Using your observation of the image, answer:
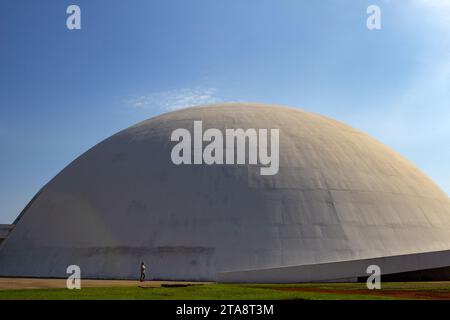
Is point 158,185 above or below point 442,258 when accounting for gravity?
above

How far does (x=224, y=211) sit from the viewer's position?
2783cm

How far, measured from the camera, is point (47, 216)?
32031 millimetres

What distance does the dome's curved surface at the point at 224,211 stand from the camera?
2680 cm

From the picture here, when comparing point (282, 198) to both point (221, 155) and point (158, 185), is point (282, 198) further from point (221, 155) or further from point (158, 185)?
point (158, 185)

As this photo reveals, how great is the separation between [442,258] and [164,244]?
1377 centimetres

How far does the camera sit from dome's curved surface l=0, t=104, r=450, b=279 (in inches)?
1055

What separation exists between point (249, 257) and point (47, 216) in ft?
44.2
